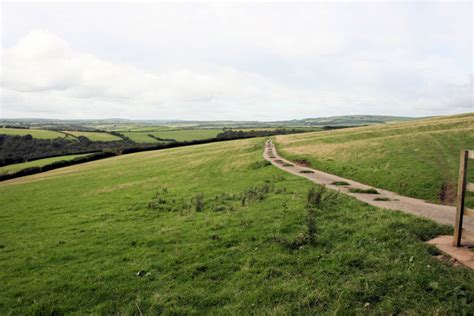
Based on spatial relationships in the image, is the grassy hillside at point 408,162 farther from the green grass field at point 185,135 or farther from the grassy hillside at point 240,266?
the green grass field at point 185,135

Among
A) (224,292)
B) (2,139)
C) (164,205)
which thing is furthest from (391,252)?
(2,139)

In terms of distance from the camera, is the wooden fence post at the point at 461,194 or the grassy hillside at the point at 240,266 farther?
the wooden fence post at the point at 461,194

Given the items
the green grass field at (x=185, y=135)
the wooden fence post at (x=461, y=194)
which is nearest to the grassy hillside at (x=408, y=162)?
the wooden fence post at (x=461, y=194)

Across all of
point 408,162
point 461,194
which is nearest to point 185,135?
point 408,162

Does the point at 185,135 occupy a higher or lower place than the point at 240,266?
lower

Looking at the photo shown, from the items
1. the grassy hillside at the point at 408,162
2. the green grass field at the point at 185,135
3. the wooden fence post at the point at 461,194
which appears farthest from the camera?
the green grass field at the point at 185,135

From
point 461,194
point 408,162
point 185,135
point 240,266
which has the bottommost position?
point 185,135

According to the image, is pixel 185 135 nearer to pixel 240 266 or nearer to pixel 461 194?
pixel 240 266

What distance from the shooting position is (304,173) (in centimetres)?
2491

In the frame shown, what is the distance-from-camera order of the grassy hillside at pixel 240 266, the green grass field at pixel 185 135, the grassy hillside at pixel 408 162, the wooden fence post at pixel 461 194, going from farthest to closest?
the green grass field at pixel 185 135 → the grassy hillside at pixel 408 162 → the wooden fence post at pixel 461 194 → the grassy hillside at pixel 240 266

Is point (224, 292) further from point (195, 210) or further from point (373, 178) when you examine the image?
point (373, 178)

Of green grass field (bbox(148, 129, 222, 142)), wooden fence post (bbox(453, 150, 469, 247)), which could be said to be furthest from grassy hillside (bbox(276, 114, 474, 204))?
green grass field (bbox(148, 129, 222, 142))

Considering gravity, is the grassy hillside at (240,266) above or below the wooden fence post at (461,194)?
below

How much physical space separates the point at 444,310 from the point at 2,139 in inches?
5602
